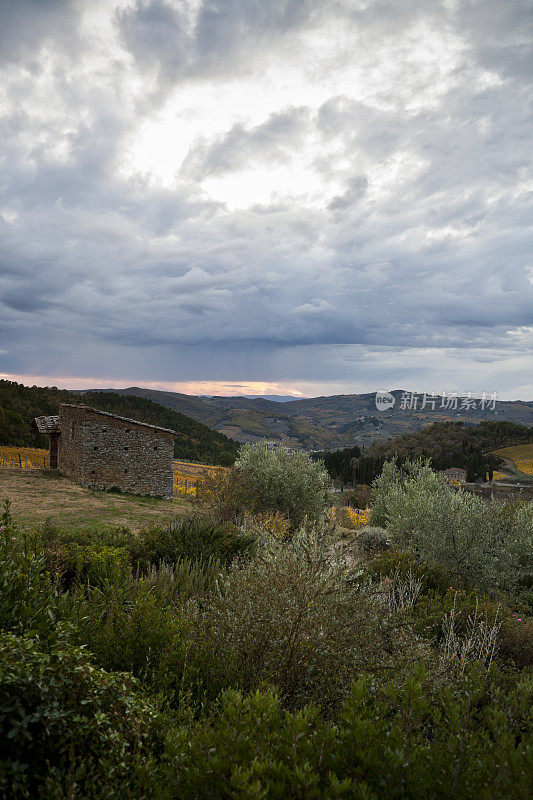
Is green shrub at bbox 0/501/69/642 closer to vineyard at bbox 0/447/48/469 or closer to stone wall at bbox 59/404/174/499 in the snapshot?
stone wall at bbox 59/404/174/499

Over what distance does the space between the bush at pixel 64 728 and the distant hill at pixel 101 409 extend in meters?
20.5

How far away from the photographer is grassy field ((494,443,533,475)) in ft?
259

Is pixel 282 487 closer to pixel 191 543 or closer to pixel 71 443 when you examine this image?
pixel 191 543

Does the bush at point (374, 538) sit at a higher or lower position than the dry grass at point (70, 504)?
lower

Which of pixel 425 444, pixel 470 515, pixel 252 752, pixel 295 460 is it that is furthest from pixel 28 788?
pixel 425 444

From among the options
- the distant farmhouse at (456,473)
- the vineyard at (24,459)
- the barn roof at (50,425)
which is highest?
the barn roof at (50,425)

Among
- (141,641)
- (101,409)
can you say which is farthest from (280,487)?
(101,409)

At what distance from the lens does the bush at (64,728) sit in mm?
1915

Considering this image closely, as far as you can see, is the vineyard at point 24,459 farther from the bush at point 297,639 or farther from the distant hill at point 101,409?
the bush at point 297,639

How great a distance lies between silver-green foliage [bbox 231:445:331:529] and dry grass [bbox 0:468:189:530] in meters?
3.59

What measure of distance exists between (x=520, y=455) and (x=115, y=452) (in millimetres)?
94016

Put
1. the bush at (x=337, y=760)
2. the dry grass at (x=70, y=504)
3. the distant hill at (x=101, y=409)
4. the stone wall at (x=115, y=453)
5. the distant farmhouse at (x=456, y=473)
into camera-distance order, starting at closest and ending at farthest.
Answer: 1. the bush at (x=337, y=760)
2. the dry grass at (x=70, y=504)
3. the stone wall at (x=115, y=453)
4. the distant hill at (x=101, y=409)
5. the distant farmhouse at (x=456, y=473)

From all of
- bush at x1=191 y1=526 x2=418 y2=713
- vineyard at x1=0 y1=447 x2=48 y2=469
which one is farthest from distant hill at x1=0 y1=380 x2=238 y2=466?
bush at x1=191 y1=526 x2=418 y2=713

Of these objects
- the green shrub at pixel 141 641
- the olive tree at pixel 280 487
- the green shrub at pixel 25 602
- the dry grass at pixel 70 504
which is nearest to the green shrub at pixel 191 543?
the dry grass at pixel 70 504
